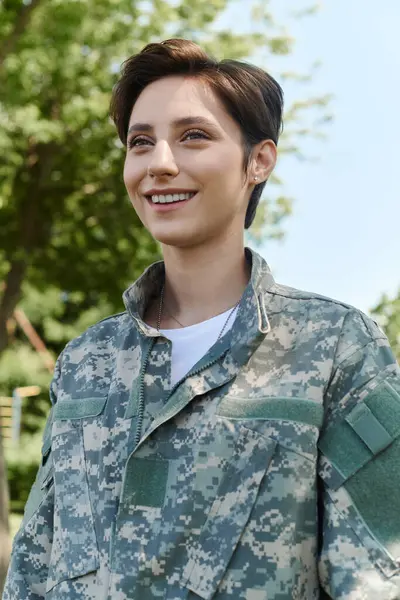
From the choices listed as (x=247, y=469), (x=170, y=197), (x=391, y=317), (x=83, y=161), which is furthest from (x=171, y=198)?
(x=83, y=161)

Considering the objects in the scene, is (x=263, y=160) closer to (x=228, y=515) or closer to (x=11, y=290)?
(x=228, y=515)

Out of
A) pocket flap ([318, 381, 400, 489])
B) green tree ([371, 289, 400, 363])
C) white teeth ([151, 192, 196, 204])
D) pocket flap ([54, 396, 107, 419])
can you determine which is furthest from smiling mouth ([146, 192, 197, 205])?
green tree ([371, 289, 400, 363])

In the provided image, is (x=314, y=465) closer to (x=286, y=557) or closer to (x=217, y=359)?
(x=286, y=557)

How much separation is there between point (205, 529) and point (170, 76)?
1.08 m

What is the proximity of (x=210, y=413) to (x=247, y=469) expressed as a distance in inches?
6.1

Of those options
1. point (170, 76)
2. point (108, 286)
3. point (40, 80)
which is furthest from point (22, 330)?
point (170, 76)

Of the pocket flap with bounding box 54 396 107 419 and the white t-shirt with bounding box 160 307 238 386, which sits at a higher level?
the white t-shirt with bounding box 160 307 238 386

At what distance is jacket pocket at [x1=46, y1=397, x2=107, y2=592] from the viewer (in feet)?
7.01

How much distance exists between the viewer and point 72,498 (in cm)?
221

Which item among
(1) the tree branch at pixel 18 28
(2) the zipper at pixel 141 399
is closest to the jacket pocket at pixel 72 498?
(2) the zipper at pixel 141 399

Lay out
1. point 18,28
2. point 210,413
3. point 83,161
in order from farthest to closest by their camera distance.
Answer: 1. point 83,161
2. point 18,28
3. point 210,413

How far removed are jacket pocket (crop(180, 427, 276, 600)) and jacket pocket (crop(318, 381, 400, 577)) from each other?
5.4 inches

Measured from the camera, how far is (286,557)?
1932 millimetres

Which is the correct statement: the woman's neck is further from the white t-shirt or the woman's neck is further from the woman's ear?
the woman's ear
